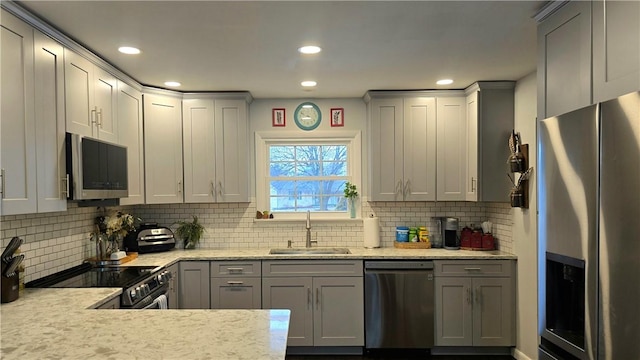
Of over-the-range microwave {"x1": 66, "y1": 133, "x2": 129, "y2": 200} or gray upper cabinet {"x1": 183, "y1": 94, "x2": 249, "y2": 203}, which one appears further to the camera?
gray upper cabinet {"x1": 183, "y1": 94, "x2": 249, "y2": 203}

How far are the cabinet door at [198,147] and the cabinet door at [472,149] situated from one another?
2.46 metres

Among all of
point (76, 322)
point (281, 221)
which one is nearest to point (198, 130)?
point (281, 221)

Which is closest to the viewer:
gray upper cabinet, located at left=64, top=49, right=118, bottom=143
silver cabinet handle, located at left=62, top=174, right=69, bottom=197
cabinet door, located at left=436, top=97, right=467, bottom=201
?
silver cabinet handle, located at left=62, top=174, right=69, bottom=197

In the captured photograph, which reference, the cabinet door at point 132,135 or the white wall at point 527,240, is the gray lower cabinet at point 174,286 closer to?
the cabinet door at point 132,135

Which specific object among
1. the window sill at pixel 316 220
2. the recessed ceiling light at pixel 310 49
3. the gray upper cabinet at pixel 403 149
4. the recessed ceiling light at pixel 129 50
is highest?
the recessed ceiling light at pixel 129 50

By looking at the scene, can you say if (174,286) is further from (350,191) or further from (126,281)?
(350,191)

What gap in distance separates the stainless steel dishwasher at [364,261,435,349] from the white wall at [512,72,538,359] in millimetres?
752

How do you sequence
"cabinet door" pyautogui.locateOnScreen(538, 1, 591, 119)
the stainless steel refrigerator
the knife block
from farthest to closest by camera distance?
the knife block → "cabinet door" pyautogui.locateOnScreen(538, 1, 591, 119) → the stainless steel refrigerator

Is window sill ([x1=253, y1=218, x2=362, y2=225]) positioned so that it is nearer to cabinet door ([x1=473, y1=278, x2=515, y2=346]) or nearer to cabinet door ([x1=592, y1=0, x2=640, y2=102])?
cabinet door ([x1=473, y1=278, x2=515, y2=346])

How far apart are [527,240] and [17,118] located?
360 cm

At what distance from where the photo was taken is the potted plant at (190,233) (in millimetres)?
4195

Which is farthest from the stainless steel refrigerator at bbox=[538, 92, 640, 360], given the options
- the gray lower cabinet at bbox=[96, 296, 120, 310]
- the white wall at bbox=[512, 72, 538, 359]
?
the gray lower cabinet at bbox=[96, 296, 120, 310]

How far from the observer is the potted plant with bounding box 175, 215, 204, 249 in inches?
165

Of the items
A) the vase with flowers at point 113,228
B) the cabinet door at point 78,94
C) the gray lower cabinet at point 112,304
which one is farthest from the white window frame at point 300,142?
the gray lower cabinet at point 112,304
